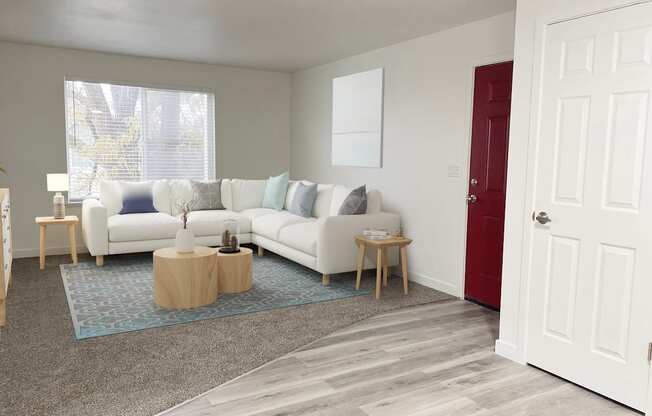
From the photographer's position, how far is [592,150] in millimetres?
2762

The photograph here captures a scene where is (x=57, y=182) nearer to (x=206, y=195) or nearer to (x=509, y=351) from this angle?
(x=206, y=195)

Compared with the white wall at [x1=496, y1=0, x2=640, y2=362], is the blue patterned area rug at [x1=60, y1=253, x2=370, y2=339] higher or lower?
lower

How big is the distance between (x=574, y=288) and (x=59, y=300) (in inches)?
153

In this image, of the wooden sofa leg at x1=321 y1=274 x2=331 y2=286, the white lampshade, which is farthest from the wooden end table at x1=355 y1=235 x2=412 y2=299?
the white lampshade

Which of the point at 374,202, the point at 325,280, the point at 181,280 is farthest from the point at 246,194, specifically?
the point at 181,280

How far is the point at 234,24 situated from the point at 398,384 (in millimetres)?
3544

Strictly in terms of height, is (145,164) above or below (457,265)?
above

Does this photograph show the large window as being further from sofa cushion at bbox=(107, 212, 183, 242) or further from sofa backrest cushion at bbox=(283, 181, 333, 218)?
sofa backrest cushion at bbox=(283, 181, 333, 218)

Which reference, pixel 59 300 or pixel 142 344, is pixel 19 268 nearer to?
pixel 59 300

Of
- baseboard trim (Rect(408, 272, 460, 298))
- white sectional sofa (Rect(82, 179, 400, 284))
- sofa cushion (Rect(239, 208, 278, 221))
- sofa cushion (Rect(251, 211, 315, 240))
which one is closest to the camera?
baseboard trim (Rect(408, 272, 460, 298))

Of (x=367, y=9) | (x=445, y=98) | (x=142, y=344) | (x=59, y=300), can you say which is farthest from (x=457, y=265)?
(x=59, y=300)

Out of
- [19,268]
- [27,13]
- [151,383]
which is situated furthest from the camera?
[19,268]

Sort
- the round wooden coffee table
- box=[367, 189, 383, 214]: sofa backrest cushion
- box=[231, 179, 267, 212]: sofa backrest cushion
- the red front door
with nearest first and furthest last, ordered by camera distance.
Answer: the round wooden coffee table < the red front door < box=[367, 189, 383, 214]: sofa backrest cushion < box=[231, 179, 267, 212]: sofa backrest cushion

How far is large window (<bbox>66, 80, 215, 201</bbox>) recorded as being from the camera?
20.6ft
